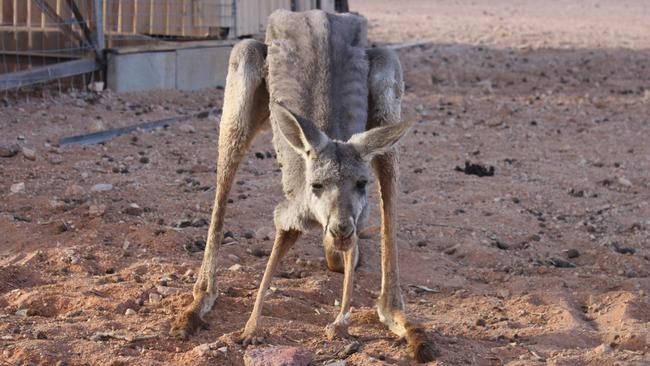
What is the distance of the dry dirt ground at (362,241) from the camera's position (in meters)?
4.57

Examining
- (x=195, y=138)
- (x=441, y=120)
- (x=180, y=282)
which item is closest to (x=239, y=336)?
(x=180, y=282)

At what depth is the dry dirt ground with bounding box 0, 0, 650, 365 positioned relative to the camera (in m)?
4.57

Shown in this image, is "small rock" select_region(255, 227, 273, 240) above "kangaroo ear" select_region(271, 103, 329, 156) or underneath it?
underneath

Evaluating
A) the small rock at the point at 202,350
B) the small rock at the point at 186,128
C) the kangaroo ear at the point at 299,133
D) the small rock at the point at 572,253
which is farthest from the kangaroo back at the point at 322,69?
the small rock at the point at 186,128

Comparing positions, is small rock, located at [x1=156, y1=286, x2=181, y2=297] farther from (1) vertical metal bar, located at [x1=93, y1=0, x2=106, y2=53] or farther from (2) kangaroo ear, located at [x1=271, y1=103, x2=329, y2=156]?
A: (1) vertical metal bar, located at [x1=93, y1=0, x2=106, y2=53]

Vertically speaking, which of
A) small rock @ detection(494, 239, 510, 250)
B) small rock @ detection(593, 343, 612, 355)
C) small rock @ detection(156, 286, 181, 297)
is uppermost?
small rock @ detection(156, 286, 181, 297)

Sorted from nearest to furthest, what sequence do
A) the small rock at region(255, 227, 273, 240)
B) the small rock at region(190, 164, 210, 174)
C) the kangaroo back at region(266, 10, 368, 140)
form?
the kangaroo back at region(266, 10, 368, 140) → the small rock at region(255, 227, 273, 240) → the small rock at region(190, 164, 210, 174)

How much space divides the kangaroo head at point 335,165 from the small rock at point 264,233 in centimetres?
198

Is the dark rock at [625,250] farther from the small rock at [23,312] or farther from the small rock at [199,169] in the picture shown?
the small rock at [23,312]

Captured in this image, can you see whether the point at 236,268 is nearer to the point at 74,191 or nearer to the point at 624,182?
the point at 74,191

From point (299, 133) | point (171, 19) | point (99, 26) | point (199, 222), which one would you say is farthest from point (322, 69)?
point (171, 19)

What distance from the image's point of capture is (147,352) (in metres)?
4.30

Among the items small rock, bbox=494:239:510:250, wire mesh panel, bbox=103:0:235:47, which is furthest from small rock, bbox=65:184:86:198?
wire mesh panel, bbox=103:0:235:47

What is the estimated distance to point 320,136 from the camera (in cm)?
412
